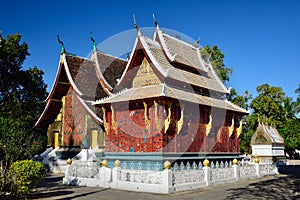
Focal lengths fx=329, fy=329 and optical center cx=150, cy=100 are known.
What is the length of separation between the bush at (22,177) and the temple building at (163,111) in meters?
5.04

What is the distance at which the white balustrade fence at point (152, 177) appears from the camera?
458 inches

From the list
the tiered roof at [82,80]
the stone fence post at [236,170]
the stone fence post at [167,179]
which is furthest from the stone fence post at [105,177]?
the tiered roof at [82,80]

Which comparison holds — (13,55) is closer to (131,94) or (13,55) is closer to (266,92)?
Result: (131,94)

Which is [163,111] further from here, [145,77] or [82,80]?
[82,80]

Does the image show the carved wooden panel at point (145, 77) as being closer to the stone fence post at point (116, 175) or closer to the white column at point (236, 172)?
the stone fence post at point (116, 175)

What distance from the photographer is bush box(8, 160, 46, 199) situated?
9.96 m

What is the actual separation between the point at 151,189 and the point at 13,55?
23803mm

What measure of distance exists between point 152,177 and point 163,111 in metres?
3.13

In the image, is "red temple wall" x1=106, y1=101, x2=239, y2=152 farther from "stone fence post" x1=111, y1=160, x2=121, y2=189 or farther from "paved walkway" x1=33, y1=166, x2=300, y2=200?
"paved walkway" x1=33, y1=166, x2=300, y2=200

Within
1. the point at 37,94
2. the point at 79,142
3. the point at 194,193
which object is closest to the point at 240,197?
the point at 194,193

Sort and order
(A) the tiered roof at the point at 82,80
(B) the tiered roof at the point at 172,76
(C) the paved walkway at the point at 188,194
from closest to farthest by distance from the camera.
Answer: (C) the paved walkway at the point at 188,194 → (B) the tiered roof at the point at 172,76 → (A) the tiered roof at the point at 82,80

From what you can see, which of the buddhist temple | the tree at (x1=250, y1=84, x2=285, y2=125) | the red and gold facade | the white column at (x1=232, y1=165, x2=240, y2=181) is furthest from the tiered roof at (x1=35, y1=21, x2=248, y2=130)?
the tree at (x1=250, y1=84, x2=285, y2=125)

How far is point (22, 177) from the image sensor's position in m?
9.93

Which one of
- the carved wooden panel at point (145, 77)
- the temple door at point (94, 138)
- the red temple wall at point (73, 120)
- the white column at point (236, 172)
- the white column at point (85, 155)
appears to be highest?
the carved wooden panel at point (145, 77)
